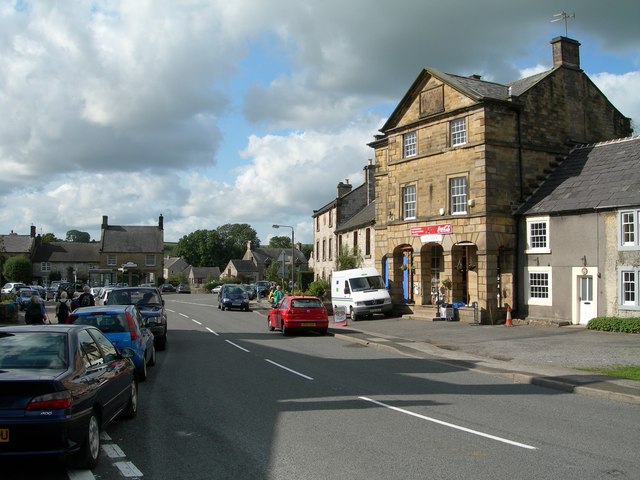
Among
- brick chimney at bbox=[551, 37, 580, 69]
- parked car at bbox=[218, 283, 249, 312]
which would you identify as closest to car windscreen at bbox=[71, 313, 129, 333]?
brick chimney at bbox=[551, 37, 580, 69]

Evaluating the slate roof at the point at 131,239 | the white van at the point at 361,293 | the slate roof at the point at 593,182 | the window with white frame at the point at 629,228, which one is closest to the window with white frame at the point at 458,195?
the slate roof at the point at 593,182

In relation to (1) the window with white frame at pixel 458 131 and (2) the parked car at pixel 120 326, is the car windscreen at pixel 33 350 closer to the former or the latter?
(2) the parked car at pixel 120 326

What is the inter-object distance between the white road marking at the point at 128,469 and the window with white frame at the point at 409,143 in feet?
89.3

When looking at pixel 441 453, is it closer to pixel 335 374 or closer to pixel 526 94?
pixel 335 374

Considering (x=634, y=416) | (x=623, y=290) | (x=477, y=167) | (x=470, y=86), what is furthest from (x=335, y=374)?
(x=470, y=86)

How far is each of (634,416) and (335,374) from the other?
241 inches

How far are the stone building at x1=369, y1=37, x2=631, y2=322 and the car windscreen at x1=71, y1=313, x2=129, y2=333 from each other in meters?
A: 18.6

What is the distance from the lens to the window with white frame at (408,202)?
3198 cm

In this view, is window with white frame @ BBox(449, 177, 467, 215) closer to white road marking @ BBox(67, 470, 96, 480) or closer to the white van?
the white van

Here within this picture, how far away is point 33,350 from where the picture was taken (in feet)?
22.5

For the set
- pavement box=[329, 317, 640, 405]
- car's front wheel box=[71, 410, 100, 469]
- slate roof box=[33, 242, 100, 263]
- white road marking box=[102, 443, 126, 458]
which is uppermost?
slate roof box=[33, 242, 100, 263]

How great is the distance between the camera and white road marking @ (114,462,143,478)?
6.18m

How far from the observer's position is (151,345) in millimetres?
14547

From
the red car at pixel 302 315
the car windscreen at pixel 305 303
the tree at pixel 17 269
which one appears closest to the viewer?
the red car at pixel 302 315
